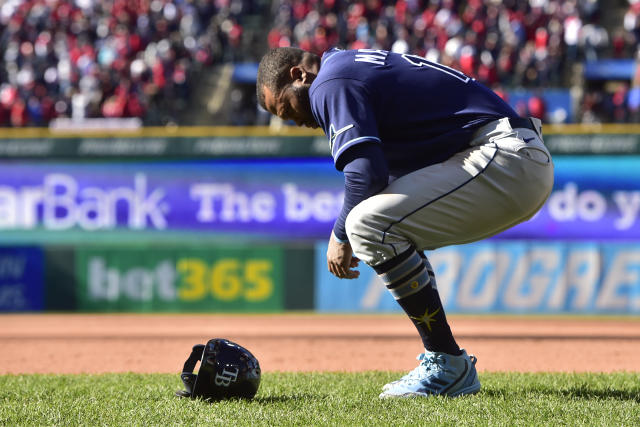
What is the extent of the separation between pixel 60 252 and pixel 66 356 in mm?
5507

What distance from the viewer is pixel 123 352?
8469 mm

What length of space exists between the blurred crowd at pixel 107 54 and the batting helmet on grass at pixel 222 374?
45.5 feet

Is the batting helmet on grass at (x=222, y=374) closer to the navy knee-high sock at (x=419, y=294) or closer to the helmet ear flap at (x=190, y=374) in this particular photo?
the helmet ear flap at (x=190, y=374)

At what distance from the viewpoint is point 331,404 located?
4.54 meters

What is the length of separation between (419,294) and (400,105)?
97cm

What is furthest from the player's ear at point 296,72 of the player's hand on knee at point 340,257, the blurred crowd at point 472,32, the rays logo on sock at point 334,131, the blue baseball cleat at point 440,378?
the blurred crowd at point 472,32

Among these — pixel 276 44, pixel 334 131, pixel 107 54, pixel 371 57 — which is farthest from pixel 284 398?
pixel 107 54

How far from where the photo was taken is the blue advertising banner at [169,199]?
54.0ft

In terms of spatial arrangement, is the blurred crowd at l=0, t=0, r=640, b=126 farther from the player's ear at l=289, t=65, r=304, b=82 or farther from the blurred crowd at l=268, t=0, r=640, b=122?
the player's ear at l=289, t=65, r=304, b=82

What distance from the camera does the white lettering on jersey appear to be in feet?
14.4

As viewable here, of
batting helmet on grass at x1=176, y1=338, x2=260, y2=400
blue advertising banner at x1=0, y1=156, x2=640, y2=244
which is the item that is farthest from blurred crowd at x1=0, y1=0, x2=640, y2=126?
batting helmet on grass at x1=176, y1=338, x2=260, y2=400

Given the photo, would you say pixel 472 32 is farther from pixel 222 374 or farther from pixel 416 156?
pixel 222 374

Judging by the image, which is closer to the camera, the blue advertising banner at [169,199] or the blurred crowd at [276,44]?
the blue advertising banner at [169,199]

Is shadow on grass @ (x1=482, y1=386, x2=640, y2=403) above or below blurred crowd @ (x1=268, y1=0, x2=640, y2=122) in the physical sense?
below
